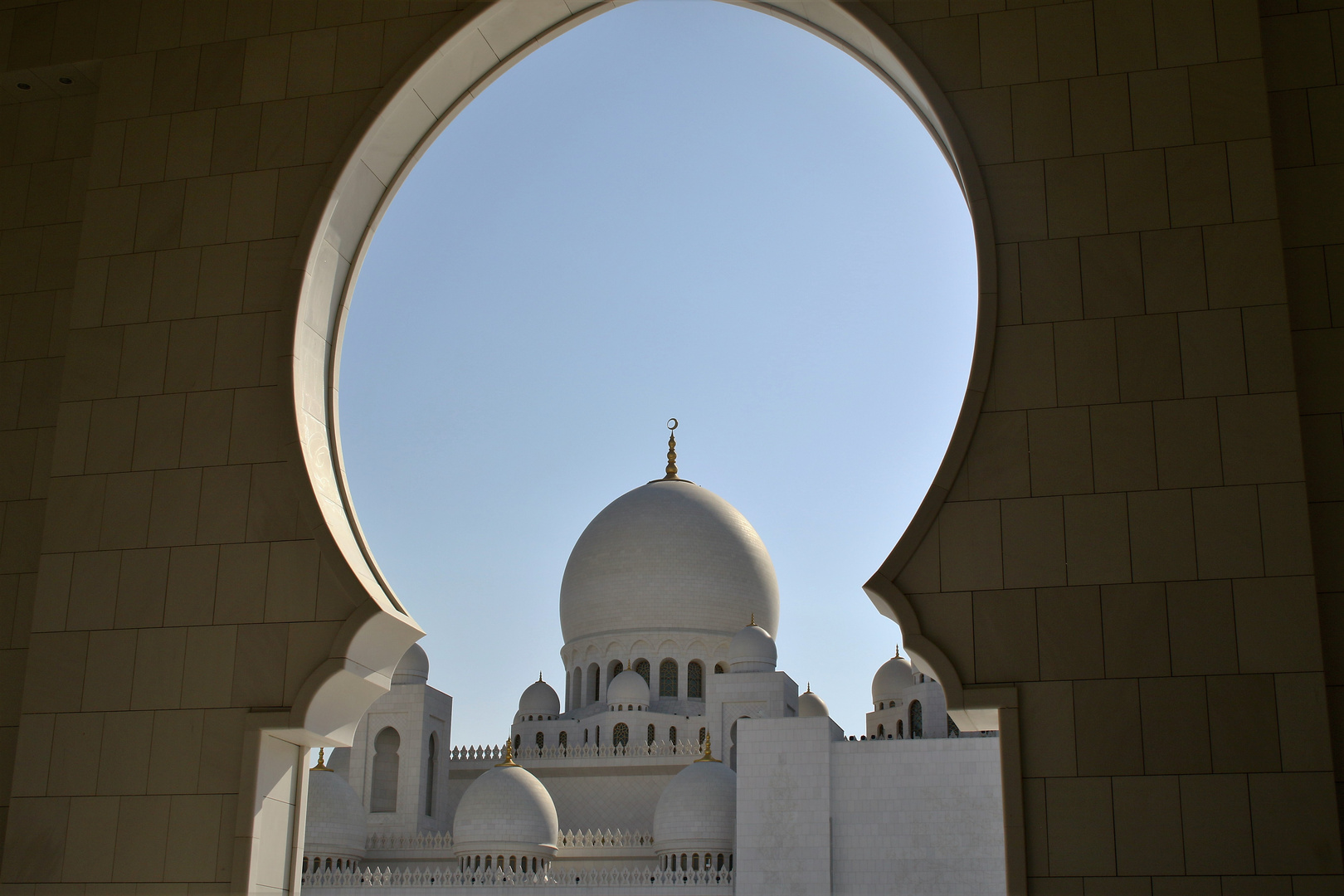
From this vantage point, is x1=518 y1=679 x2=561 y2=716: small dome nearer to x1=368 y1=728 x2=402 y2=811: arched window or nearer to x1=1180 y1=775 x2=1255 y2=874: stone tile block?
x1=368 y1=728 x2=402 y2=811: arched window

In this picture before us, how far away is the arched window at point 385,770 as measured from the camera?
68.2 ft

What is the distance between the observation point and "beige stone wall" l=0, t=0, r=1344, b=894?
3719mm

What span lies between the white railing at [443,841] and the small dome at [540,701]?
4.41 m

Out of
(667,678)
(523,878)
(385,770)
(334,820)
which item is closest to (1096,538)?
(523,878)

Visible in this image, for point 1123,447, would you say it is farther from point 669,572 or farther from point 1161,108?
point 669,572

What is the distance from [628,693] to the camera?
73.9 ft

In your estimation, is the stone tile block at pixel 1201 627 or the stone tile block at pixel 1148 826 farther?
the stone tile block at pixel 1201 627

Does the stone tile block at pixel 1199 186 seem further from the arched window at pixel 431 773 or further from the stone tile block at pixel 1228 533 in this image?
the arched window at pixel 431 773

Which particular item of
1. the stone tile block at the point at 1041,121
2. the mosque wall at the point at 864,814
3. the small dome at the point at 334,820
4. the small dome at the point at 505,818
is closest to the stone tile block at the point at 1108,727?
the stone tile block at the point at 1041,121

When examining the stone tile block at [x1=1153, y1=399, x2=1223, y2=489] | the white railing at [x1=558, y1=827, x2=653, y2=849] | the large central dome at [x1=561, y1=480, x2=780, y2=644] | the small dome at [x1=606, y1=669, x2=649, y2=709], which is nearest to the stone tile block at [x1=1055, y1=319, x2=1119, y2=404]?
the stone tile block at [x1=1153, y1=399, x2=1223, y2=489]

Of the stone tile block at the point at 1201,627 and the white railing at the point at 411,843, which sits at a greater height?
the white railing at the point at 411,843

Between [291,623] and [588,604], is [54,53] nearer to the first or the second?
[291,623]

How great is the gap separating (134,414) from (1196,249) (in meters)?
3.66

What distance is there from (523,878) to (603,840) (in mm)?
1898
